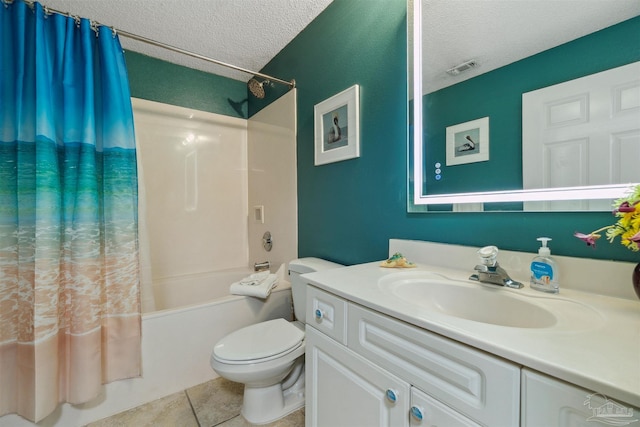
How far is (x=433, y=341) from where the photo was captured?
0.57m

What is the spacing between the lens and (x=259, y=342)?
4.17ft

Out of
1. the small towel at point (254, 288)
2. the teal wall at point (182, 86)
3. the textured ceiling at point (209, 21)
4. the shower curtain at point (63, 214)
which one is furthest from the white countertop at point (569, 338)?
the teal wall at point (182, 86)

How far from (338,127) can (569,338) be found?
1.33 m

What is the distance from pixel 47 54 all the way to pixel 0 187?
2.13 feet

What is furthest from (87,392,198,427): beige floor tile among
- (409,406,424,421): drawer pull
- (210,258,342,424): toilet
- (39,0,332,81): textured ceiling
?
(39,0,332,81): textured ceiling

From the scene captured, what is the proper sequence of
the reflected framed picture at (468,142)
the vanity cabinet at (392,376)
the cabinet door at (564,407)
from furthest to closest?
the reflected framed picture at (468,142)
the vanity cabinet at (392,376)
the cabinet door at (564,407)

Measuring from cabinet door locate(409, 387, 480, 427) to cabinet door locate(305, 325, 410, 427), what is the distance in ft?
0.07

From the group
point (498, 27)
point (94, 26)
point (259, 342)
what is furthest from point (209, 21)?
point (259, 342)

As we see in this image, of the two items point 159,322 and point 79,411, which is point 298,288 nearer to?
point 159,322

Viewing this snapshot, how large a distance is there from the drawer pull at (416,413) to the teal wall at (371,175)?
618 millimetres

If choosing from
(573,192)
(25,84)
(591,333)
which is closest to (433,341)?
(591,333)

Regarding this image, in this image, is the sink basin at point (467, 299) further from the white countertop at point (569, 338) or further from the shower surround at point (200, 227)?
the shower surround at point (200, 227)

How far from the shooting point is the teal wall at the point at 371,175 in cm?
89

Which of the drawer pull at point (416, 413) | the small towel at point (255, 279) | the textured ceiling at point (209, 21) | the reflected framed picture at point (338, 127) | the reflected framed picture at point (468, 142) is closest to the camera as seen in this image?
the drawer pull at point (416, 413)
